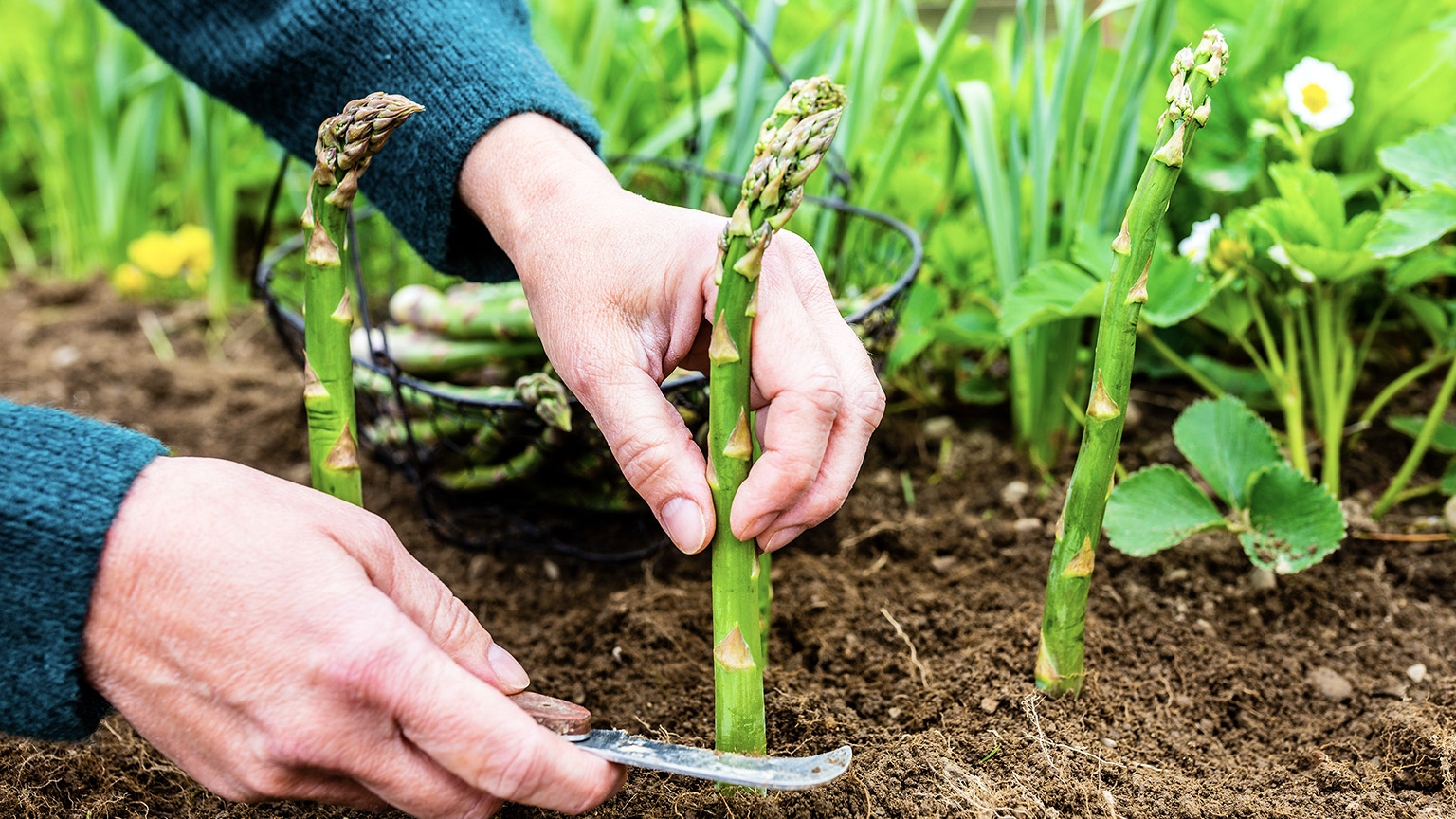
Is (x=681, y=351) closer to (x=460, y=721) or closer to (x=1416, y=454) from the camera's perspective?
(x=460, y=721)

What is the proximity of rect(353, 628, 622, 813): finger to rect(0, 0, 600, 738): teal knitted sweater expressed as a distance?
0.23 metres

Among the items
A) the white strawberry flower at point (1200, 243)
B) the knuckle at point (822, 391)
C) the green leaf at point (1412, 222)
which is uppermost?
the green leaf at point (1412, 222)

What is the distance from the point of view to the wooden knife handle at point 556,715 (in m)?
0.74

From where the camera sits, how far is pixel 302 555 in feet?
2.17

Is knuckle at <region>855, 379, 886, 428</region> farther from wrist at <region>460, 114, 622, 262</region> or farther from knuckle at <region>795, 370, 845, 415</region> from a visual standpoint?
wrist at <region>460, 114, 622, 262</region>

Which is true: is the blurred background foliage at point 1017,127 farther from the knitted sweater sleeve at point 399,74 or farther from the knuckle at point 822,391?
the knuckle at point 822,391

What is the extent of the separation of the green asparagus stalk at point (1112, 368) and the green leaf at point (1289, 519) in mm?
249

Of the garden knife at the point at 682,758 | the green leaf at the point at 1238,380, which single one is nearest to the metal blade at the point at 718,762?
the garden knife at the point at 682,758

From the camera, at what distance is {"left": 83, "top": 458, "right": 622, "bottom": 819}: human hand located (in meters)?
0.64

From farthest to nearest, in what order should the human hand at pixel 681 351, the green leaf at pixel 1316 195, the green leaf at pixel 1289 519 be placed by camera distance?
the green leaf at pixel 1316 195 < the green leaf at pixel 1289 519 < the human hand at pixel 681 351

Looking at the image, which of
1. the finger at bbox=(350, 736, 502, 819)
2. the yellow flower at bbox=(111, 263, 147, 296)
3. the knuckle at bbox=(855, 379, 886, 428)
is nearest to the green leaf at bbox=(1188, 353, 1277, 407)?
the knuckle at bbox=(855, 379, 886, 428)

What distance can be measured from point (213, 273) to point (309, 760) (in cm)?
211

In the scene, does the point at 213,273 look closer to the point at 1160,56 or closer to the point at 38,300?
the point at 38,300

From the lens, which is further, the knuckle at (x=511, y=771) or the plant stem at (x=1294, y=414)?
the plant stem at (x=1294, y=414)
